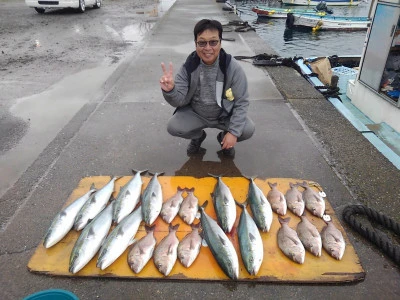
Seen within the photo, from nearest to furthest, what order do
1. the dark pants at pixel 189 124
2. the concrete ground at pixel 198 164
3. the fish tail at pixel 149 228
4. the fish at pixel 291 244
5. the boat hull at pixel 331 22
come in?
the concrete ground at pixel 198 164
the fish at pixel 291 244
the fish tail at pixel 149 228
the dark pants at pixel 189 124
the boat hull at pixel 331 22

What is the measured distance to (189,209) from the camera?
299 cm

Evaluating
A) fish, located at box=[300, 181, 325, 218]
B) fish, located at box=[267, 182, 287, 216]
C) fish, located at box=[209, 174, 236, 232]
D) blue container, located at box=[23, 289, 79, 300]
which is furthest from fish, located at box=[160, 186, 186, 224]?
fish, located at box=[300, 181, 325, 218]

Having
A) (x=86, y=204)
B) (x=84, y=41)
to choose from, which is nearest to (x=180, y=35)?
(x=84, y=41)

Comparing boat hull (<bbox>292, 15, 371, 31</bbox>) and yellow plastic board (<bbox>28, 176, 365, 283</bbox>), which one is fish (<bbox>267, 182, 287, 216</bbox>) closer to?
yellow plastic board (<bbox>28, 176, 365, 283</bbox>)

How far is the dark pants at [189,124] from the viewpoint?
3.80 metres

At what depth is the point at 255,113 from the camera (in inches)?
204

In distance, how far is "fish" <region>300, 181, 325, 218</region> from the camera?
2.98 m

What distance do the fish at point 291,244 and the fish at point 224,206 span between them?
18.1 inches

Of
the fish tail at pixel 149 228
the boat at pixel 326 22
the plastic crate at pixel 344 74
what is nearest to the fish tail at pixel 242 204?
the fish tail at pixel 149 228

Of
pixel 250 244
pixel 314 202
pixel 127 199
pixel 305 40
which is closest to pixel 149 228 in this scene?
pixel 127 199

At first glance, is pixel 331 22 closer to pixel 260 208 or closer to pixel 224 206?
pixel 260 208

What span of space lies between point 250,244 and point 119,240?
3.70ft

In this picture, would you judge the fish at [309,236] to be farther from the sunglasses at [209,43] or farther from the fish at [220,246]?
the sunglasses at [209,43]

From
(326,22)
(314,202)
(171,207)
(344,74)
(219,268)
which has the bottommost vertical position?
(219,268)
